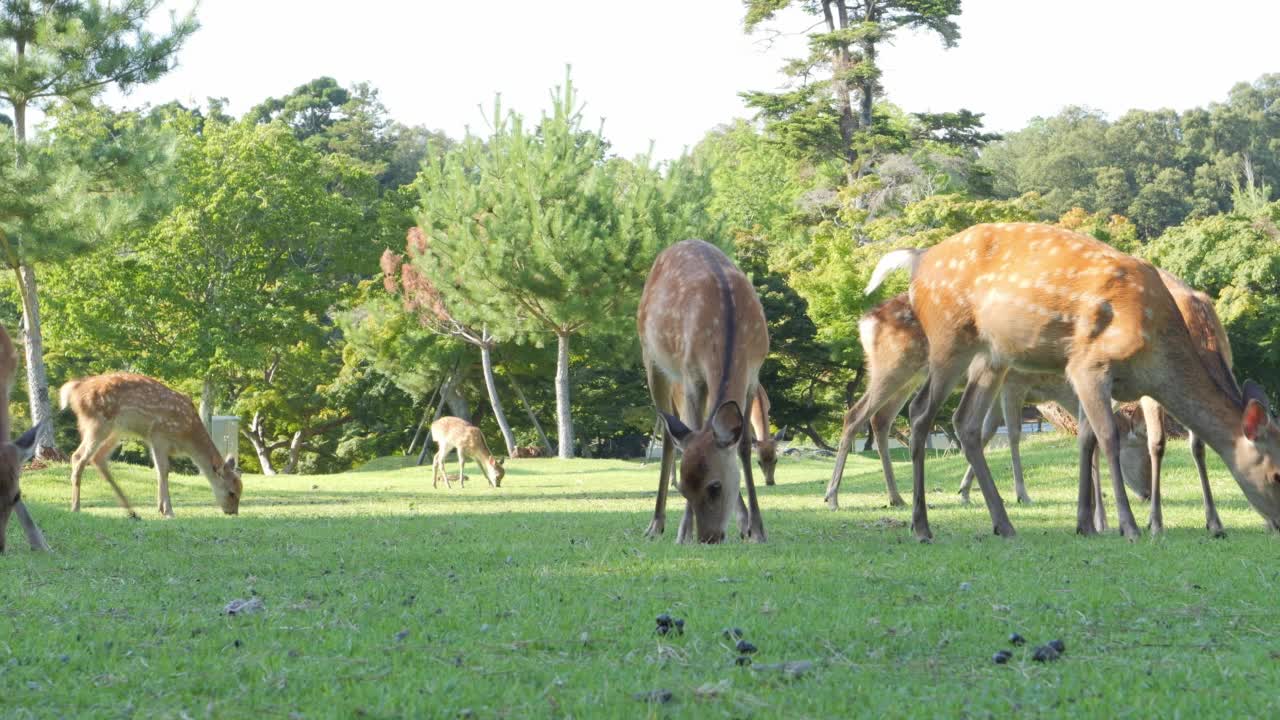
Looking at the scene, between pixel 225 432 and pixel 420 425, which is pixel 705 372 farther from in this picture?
pixel 420 425

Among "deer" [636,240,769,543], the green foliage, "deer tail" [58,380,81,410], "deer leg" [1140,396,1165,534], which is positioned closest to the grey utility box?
"deer tail" [58,380,81,410]

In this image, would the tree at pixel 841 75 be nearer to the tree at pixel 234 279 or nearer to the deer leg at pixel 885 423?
the tree at pixel 234 279

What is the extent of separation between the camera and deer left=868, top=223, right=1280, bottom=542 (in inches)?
296

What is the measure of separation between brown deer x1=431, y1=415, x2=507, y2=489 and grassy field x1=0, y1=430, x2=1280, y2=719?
1306 cm

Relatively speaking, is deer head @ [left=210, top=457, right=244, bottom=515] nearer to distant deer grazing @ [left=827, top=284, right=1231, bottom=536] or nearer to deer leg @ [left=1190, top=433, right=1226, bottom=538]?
distant deer grazing @ [left=827, top=284, right=1231, bottom=536]

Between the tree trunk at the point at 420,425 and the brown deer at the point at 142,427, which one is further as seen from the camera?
the tree trunk at the point at 420,425

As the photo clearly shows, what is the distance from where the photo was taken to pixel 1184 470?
1323 centimetres

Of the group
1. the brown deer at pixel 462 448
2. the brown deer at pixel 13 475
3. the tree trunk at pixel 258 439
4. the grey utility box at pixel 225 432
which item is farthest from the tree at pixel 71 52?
the tree trunk at pixel 258 439

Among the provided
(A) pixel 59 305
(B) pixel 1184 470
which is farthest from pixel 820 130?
(B) pixel 1184 470

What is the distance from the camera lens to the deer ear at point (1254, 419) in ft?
24.1

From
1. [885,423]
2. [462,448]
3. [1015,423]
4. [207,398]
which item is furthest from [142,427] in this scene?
[207,398]

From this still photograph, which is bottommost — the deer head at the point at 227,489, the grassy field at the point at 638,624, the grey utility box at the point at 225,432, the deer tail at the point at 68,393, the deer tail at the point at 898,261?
the grassy field at the point at 638,624

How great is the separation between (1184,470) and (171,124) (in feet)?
113

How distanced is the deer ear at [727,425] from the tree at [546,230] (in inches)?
891
